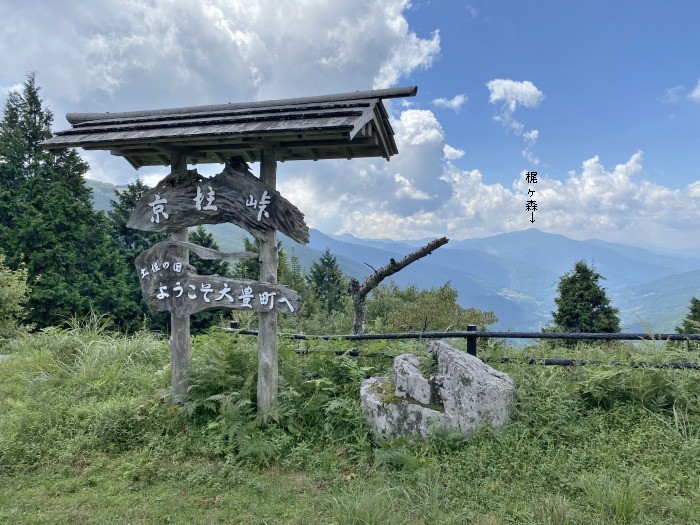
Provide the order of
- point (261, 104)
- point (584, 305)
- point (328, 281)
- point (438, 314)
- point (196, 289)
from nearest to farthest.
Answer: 1. point (196, 289)
2. point (261, 104)
3. point (584, 305)
4. point (438, 314)
5. point (328, 281)

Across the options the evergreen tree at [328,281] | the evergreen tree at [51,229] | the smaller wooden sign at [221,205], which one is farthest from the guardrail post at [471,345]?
the evergreen tree at [328,281]

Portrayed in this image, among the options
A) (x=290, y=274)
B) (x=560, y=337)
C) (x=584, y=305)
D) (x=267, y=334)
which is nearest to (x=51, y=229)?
(x=290, y=274)

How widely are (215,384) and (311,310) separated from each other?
27.8 meters

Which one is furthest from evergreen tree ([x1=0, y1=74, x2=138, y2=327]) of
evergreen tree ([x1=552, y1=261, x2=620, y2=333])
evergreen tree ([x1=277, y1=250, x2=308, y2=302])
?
evergreen tree ([x1=552, y1=261, x2=620, y2=333])

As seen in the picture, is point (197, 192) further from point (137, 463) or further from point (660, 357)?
point (660, 357)

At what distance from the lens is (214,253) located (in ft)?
17.4

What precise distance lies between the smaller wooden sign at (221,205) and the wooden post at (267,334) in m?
0.15

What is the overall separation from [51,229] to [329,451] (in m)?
23.5

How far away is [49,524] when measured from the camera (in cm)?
370

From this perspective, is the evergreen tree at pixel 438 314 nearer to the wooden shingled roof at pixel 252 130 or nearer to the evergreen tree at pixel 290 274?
the evergreen tree at pixel 290 274

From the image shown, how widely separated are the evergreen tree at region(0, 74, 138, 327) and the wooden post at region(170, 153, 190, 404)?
18.7 metres

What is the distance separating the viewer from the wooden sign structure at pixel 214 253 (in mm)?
5305

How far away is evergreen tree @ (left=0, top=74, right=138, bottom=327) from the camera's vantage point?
67.2 feet

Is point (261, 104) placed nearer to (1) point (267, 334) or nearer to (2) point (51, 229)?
(1) point (267, 334)
